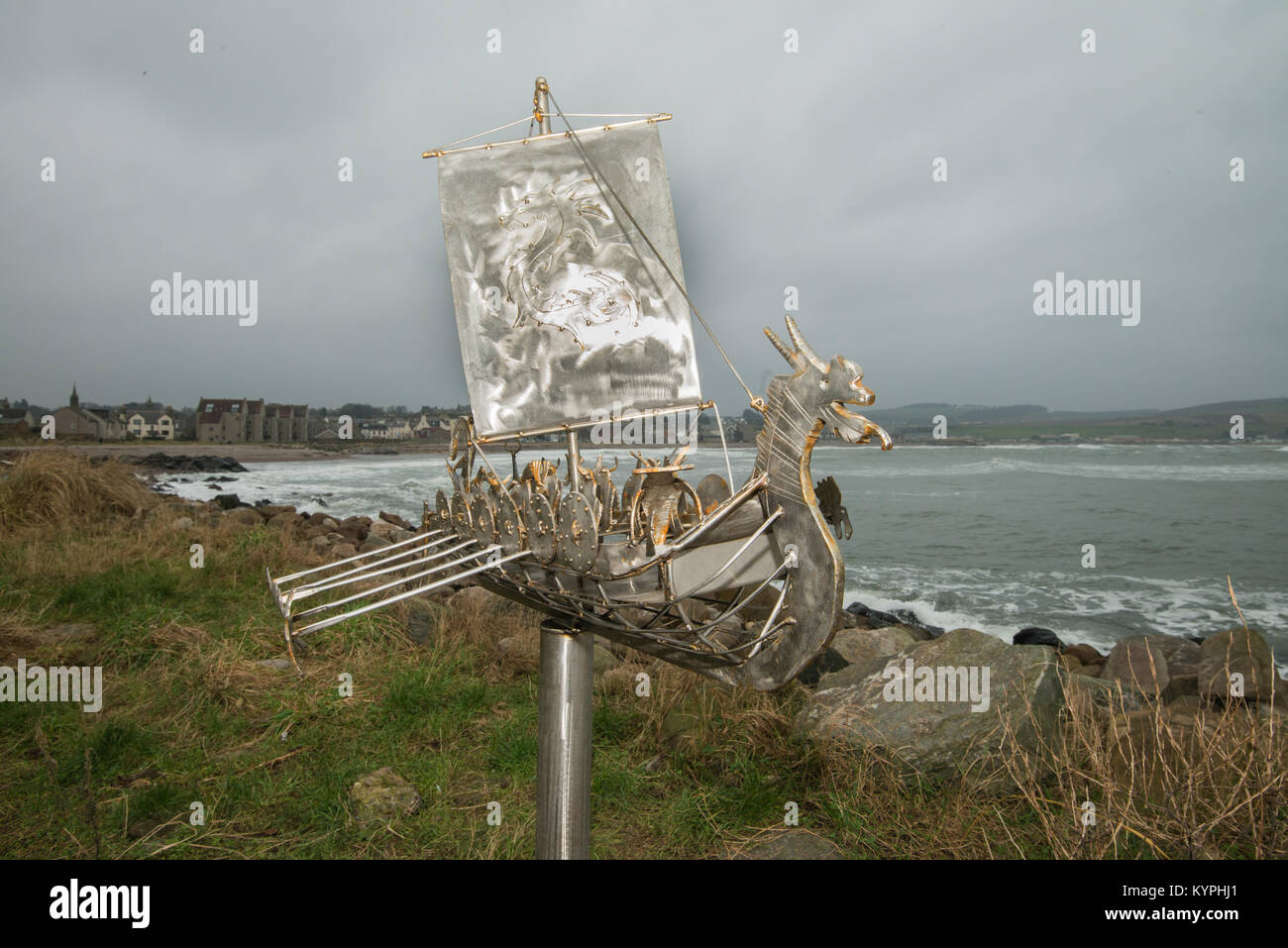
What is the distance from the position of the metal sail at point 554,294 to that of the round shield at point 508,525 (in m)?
1.27

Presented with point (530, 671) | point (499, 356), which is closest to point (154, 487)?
point (530, 671)

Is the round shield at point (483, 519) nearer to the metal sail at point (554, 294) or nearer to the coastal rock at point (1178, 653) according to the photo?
the metal sail at point (554, 294)

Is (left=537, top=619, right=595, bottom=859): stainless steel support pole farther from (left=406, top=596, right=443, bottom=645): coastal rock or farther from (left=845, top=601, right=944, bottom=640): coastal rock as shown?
(left=845, top=601, right=944, bottom=640): coastal rock

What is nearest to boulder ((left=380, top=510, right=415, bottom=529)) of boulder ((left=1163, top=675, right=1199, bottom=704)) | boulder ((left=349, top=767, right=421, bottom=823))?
boulder ((left=349, top=767, right=421, bottom=823))

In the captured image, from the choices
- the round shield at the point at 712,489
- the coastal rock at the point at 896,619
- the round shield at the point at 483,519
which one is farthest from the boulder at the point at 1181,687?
the round shield at the point at 483,519

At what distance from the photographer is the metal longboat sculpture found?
2922 millimetres

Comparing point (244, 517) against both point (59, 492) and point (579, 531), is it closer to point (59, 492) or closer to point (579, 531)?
point (59, 492)

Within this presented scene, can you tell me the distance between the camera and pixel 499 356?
481 cm

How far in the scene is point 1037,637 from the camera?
8734 millimetres

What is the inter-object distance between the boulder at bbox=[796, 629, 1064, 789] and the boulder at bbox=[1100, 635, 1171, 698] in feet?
6.91

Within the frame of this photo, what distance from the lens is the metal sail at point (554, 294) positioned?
4.81 meters

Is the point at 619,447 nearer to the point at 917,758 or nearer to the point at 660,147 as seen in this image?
the point at 660,147
